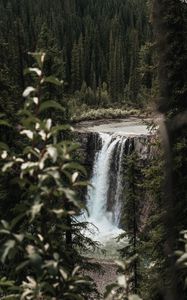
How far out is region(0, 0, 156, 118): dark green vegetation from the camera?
56531 millimetres

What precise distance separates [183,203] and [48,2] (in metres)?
97.4

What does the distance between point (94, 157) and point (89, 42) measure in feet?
171

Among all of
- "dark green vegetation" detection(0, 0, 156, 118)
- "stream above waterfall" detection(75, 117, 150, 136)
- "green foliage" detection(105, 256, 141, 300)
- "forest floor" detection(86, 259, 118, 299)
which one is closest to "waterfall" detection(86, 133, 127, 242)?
"stream above waterfall" detection(75, 117, 150, 136)

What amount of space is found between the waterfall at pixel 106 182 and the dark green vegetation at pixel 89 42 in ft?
50.0

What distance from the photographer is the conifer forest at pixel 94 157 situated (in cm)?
226

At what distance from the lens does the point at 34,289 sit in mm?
2324

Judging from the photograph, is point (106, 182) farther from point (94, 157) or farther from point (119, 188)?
point (94, 157)

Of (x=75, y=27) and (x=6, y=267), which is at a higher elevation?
(x=6, y=267)

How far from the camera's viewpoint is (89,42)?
8062cm

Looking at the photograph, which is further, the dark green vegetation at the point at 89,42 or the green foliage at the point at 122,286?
the dark green vegetation at the point at 89,42

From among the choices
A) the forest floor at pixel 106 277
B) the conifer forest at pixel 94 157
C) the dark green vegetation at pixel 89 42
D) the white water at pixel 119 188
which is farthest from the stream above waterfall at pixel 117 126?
the forest floor at pixel 106 277

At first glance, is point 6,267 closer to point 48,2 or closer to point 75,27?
point 75,27

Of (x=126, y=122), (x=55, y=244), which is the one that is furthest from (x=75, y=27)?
(x=55, y=244)

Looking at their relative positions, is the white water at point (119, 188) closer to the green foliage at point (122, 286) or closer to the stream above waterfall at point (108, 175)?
the stream above waterfall at point (108, 175)
